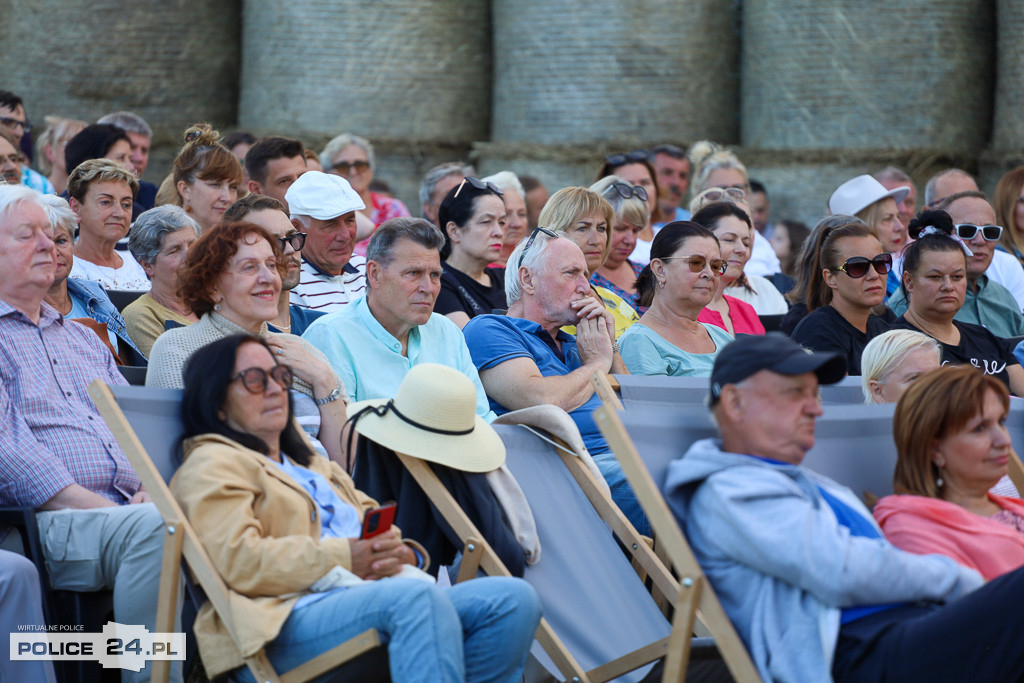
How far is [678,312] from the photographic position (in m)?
5.24

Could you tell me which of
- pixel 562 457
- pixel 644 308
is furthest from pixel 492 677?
pixel 644 308

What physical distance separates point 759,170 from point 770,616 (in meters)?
5.60

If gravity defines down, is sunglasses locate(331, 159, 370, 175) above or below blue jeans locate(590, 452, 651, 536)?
above

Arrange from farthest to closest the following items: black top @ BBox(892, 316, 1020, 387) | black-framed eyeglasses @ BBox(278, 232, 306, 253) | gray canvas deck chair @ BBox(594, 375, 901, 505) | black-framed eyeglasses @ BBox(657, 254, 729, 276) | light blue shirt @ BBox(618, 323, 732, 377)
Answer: black top @ BBox(892, 316, 1020, 387)
black-framed eyeglasses @ BBox(657, 254, 729, 276)
light blue shirt @ BBox(618, 323, 732, 377)
black-framed eyeglasses @ BBox(278, 232, 306, 253)
gray canvas deck chair @ BBox(594, 375, 901, 505)

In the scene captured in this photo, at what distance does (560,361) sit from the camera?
4984 mm

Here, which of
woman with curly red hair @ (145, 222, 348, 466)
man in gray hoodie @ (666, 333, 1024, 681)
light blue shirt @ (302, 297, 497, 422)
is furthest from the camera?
light blue shirt @ (302, 297, 497, 422)

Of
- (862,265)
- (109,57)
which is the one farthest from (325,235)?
(109,57)

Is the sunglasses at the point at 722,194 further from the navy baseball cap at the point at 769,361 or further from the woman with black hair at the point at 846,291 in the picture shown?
the navy baseball cap at the point at 769,361

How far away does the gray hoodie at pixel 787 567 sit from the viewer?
293cm

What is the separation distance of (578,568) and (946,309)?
7.16 ft

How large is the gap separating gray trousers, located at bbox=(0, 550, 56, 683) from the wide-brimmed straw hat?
0.96 metres

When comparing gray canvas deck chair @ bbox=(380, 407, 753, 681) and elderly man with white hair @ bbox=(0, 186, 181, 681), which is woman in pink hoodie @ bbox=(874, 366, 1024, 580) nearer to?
gray canvas deck chair @ bbox=(380, 407, 753, 681)

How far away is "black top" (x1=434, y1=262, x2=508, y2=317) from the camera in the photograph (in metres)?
5.62

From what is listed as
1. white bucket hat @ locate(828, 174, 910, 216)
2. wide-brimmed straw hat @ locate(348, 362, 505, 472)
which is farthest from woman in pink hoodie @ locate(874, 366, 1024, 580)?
white bucket hat @ locate(828, 174, 910, 216)
